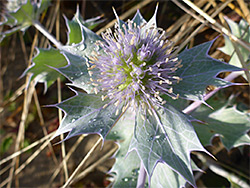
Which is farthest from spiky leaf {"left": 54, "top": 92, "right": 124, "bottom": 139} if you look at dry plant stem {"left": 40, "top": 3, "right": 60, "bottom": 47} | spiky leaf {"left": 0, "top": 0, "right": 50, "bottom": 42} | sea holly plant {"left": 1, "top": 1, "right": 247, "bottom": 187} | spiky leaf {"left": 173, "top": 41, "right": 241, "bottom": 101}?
dry plant stem {"left": 40, "top": 3, "right": 60, "bottom": 47}

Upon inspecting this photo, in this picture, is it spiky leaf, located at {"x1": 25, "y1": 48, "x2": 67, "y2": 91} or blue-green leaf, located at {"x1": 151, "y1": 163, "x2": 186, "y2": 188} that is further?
spiky leaf, located at {"x1": 25, "y1": 48, "x2": 67, "y2": 91}

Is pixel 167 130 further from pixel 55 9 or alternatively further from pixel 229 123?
pixel 55 9

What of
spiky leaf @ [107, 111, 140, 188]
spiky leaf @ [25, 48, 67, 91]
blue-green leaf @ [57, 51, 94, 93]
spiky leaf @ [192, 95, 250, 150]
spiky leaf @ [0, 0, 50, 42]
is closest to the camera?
blue-green leaf @ [57, 51, 94, 93]

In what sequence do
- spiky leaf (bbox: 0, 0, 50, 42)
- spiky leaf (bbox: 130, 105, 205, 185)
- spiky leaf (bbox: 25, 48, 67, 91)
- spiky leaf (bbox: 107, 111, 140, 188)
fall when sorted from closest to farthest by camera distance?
1. spiky leaf (bbox: 130, 105, 205, 185)
2. spiky leaf (bbox: 107, 111, 140, 188)
3. spiky leaf (bbox: 25, 48, 67, 91)
4. spiky leaf (bbox: 0, 0, 50, 42)

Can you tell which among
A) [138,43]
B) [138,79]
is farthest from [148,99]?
[138,43]

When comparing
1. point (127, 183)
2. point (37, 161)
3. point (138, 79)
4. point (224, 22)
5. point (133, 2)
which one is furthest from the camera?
point (37, 161)

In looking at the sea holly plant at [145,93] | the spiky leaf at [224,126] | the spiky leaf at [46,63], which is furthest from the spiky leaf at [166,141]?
the spiky leaf at [46,63]

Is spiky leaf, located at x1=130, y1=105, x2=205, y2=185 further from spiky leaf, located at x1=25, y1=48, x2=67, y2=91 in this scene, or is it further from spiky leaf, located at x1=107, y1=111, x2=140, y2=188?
spiky leaf, located at x1=25, y1=48, x2=67, y2=91

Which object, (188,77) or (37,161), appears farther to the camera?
(37,161)

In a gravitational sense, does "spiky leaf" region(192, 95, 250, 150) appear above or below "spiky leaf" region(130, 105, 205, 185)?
below
